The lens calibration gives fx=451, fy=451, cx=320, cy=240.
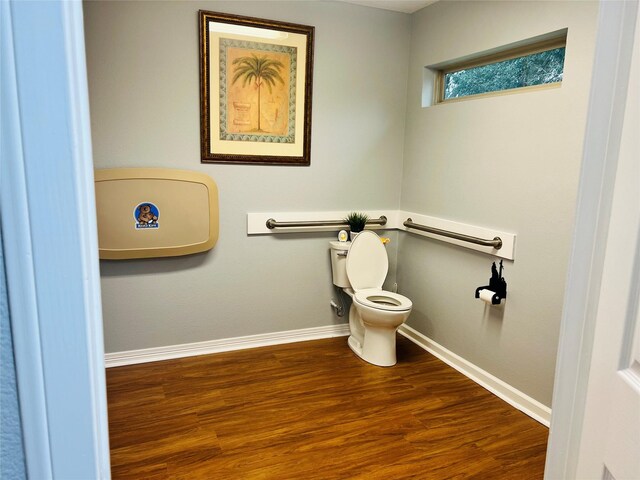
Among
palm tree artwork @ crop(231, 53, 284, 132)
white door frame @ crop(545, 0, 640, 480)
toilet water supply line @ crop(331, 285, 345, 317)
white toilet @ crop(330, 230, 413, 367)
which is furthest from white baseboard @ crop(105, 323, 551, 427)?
white door frame @ crop(545, 0, 640, 480)

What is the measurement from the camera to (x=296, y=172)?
320 cm

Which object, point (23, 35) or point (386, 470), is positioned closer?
point (23, 35)

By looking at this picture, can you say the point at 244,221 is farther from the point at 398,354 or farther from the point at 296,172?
the point at 398,354

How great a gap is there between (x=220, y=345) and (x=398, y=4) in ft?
8.88

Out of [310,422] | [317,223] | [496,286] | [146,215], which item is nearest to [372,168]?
[317,223]

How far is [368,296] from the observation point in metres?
3.12

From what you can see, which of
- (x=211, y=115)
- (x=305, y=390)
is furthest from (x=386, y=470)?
(x=211, y=115)

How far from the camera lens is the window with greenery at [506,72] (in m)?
2.39

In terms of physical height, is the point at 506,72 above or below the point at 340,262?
above

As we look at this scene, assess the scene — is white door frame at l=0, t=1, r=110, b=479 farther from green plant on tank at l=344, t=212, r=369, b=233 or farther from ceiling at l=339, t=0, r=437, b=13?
ceiling at l=339, t=0, r=437, b=13

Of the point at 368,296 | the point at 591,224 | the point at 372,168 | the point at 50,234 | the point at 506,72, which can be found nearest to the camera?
the point at 50,234

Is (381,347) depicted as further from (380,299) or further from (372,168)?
(372,168)

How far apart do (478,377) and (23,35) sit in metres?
2.95

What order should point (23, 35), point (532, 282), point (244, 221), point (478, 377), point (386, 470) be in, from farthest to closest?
point (244, 221) → point (478, 377) → point (532, 282) → point (386, 470) → point (23, 35)
